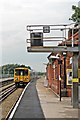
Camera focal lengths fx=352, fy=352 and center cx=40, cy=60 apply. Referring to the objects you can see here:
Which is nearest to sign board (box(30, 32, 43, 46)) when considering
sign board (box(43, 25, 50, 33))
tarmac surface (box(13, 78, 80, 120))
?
sign board (box(43, 25, 50, 33))

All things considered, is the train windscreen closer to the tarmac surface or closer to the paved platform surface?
the tarmac surface

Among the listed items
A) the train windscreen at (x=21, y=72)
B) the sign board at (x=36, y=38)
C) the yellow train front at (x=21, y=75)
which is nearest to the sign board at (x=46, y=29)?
the sign board at (x=36, y=38)

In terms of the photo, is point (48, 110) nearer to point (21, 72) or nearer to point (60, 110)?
point (60, 110)

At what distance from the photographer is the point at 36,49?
17.6 m

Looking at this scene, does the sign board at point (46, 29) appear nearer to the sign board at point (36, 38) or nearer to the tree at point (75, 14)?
the sign board at point (36, 38)

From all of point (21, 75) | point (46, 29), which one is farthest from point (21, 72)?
point (46, 29)

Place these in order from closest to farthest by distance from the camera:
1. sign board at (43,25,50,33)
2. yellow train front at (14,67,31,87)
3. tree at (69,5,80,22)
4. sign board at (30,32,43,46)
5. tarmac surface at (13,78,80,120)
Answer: tarmac surface at (13,78,80,120), sign board at (30,32,43,46), sign board at (43,25,50,33), tree at (69,5,80,22), yellow train front at (14,67,31,87)

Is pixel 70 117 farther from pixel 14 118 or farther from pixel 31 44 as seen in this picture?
pixel 31 44

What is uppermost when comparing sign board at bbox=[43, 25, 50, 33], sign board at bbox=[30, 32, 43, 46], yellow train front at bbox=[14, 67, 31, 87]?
sign board at bbox=[43, 25, 50, 33]

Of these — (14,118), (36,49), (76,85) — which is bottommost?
(14,118)

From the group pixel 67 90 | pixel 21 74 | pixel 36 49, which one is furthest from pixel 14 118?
pixel 21 74

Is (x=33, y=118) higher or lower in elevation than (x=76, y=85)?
lower

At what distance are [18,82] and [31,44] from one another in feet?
108

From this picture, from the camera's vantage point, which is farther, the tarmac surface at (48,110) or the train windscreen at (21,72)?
the train windscreen at (21,72)
